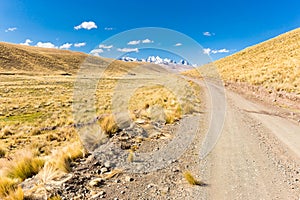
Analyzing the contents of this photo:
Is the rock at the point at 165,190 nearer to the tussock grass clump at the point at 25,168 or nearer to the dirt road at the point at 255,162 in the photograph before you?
the dirt road at the point at 255,162

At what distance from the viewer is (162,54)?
35.7 ft

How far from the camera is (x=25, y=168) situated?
5387mm

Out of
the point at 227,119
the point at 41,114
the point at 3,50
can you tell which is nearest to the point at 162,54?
the point at 227,119

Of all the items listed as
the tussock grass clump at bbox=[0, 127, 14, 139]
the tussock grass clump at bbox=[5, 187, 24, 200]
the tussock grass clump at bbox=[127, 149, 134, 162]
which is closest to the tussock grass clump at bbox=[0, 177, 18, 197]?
the tussock grass clump at bbox=[5, 187, 24, 200]

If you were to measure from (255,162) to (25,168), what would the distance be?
19.3ft

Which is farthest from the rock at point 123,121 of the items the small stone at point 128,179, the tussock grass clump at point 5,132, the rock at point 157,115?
the tussock grass clump at point 5,132

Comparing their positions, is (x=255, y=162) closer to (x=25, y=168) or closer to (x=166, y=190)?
(x=166, y=190)

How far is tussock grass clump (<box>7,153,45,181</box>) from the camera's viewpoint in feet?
17.3

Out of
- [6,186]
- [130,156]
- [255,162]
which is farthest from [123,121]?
[255,162]

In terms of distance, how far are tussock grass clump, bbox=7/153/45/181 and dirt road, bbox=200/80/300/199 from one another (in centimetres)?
419

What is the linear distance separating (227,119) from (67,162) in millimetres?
7294

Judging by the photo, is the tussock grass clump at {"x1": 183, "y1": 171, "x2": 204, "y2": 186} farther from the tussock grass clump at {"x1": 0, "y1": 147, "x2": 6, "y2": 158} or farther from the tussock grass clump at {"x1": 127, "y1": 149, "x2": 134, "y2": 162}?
the tussock grass clump at {"x1": 0, "y1": 147, "x2": 6, "y2": 158}

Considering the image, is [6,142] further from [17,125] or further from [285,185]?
[285,185]

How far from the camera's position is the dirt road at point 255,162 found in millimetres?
4414
